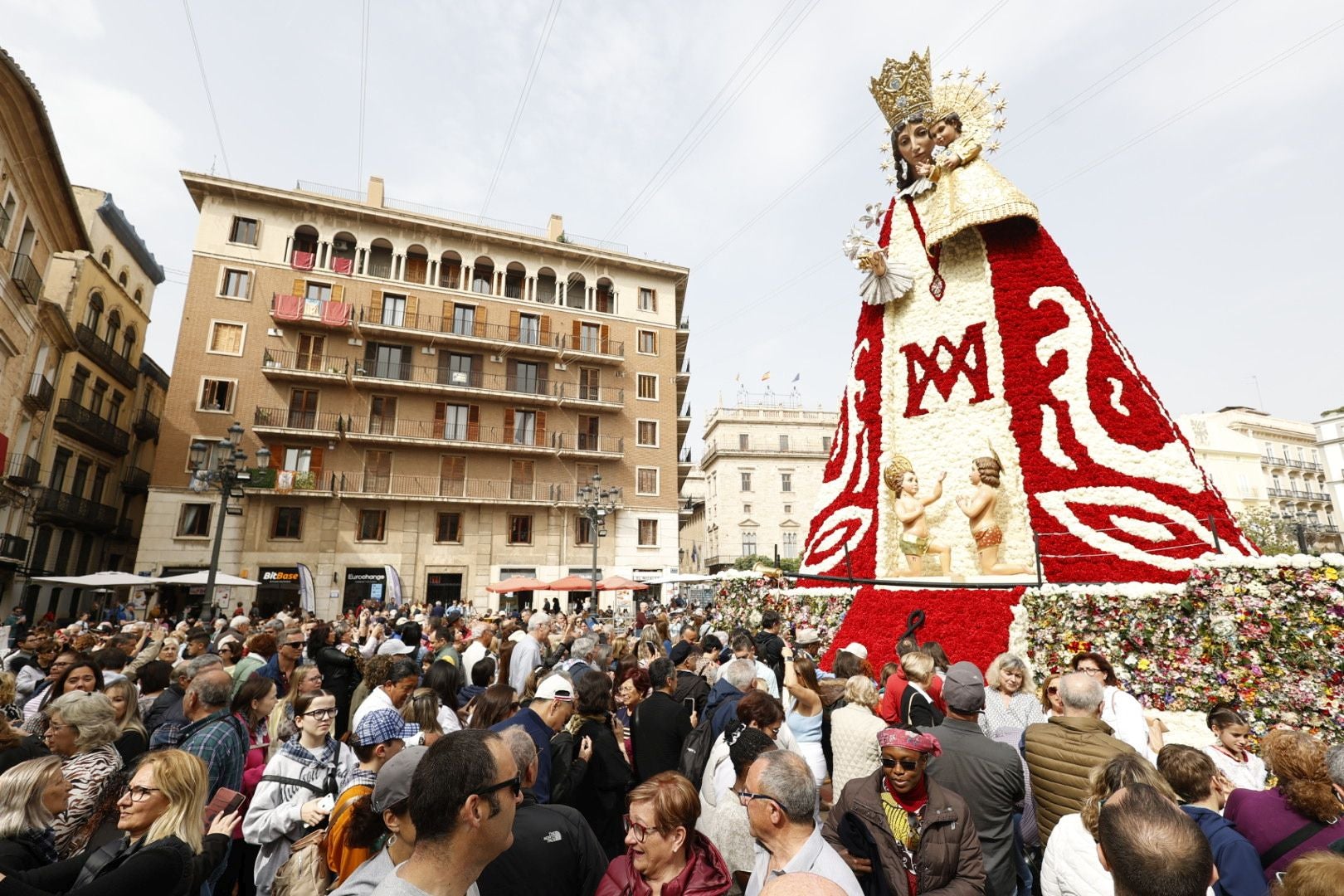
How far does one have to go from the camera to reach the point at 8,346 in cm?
1644

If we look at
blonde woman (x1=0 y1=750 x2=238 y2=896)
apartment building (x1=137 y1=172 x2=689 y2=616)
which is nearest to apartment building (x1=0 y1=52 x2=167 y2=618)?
apartment building (x1=137 y1=172 x2=689 y2=616)

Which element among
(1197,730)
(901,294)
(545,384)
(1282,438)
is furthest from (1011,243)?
(1282,438)

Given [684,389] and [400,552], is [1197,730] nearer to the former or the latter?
[400,552]

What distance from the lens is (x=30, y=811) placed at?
105 inches

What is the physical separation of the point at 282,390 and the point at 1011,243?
27.4 metres

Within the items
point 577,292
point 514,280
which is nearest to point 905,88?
point 577,292

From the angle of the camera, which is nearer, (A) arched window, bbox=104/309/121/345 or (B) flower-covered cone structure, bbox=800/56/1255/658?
(B) flower-covered cone structure, bbox=800/56/1255/658

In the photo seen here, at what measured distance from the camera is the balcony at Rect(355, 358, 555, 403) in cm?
2811

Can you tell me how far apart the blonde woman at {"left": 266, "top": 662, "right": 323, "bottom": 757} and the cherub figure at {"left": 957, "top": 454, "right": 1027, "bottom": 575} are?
8.98 meters

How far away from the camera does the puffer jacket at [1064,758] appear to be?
3229 millimetres

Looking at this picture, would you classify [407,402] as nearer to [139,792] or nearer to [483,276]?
[483,276]

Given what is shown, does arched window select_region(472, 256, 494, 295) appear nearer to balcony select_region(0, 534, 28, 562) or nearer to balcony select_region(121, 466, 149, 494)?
balcony select_region(121, 466, 149, 494)

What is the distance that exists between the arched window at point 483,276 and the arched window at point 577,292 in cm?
376

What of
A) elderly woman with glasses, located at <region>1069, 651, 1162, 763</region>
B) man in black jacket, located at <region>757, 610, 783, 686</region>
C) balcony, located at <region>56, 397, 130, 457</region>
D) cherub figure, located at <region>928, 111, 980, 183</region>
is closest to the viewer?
elderly woman with glasses, located at <region>1069, 651, 1162, 763</region>
